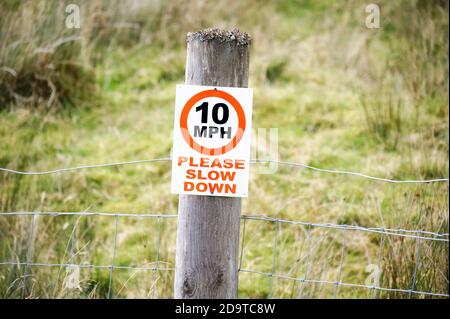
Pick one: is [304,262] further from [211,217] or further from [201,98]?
[201,98]

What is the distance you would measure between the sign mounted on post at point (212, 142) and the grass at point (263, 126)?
0.81 m

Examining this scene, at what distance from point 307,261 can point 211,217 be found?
42.5 inches

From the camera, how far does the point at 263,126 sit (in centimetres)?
491

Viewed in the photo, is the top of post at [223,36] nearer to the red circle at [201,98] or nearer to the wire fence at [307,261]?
the red circle at [201,98]

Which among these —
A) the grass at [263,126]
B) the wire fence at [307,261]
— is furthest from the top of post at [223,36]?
the grass at [263,126]

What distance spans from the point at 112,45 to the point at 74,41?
0.69m

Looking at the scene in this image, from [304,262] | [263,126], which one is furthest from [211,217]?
[263,126]

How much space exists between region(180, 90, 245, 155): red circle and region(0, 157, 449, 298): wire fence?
51 cm

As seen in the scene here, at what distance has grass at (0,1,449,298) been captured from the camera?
10.6ft

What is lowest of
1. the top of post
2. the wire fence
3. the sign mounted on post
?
the wire fence

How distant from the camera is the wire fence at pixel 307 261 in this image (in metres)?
2.68

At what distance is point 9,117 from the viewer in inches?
188

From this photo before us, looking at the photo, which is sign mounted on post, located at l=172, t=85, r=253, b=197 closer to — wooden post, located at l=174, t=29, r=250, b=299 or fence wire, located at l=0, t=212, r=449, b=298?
wooden post, located at l=174, t=29, r=250, b=299

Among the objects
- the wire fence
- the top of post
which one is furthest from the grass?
the top of post
